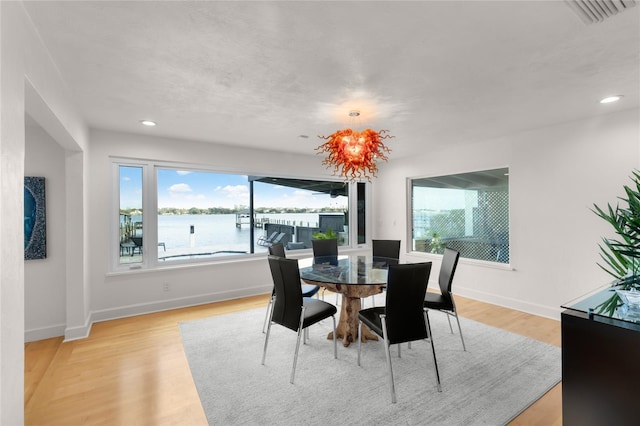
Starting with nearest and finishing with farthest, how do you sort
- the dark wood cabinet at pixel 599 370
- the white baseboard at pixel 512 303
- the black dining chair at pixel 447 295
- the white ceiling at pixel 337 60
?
the dark wood cabinet at pixel 599 370 → the white ceiling at pixel 337 60 → the black dining chair at pixel 447 295 → the white baseboard at pixel 512 303

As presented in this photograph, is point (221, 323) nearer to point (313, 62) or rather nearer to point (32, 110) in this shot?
point (32, 110)

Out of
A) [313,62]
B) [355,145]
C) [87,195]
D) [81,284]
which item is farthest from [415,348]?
[87,195]

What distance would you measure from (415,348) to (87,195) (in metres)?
4.06

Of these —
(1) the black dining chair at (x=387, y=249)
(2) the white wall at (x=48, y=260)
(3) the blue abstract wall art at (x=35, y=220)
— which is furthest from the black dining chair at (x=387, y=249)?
(3) the blue abstract wall art at (x=35, y=220)

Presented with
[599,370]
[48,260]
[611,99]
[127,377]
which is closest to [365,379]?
[599,370]

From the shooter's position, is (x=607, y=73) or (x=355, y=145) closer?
(x=607, y=73)

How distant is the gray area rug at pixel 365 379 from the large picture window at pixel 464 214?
163 cm

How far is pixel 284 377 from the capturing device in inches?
95.9

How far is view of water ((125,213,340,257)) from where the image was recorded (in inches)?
171

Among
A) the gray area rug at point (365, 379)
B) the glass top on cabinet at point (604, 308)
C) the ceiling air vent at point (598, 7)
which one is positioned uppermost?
the ceiling air vent at point (598, 7)

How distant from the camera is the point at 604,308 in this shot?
5.24 ft

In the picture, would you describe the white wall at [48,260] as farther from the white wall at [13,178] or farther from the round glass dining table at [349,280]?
the round glass dining table at [349,280]

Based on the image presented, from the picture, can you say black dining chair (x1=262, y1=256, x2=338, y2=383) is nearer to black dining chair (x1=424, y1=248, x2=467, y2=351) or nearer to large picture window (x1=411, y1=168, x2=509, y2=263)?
black dining chair (x1=424, y1=248, x2=467, y2=351)

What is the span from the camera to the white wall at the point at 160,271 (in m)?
3.77
